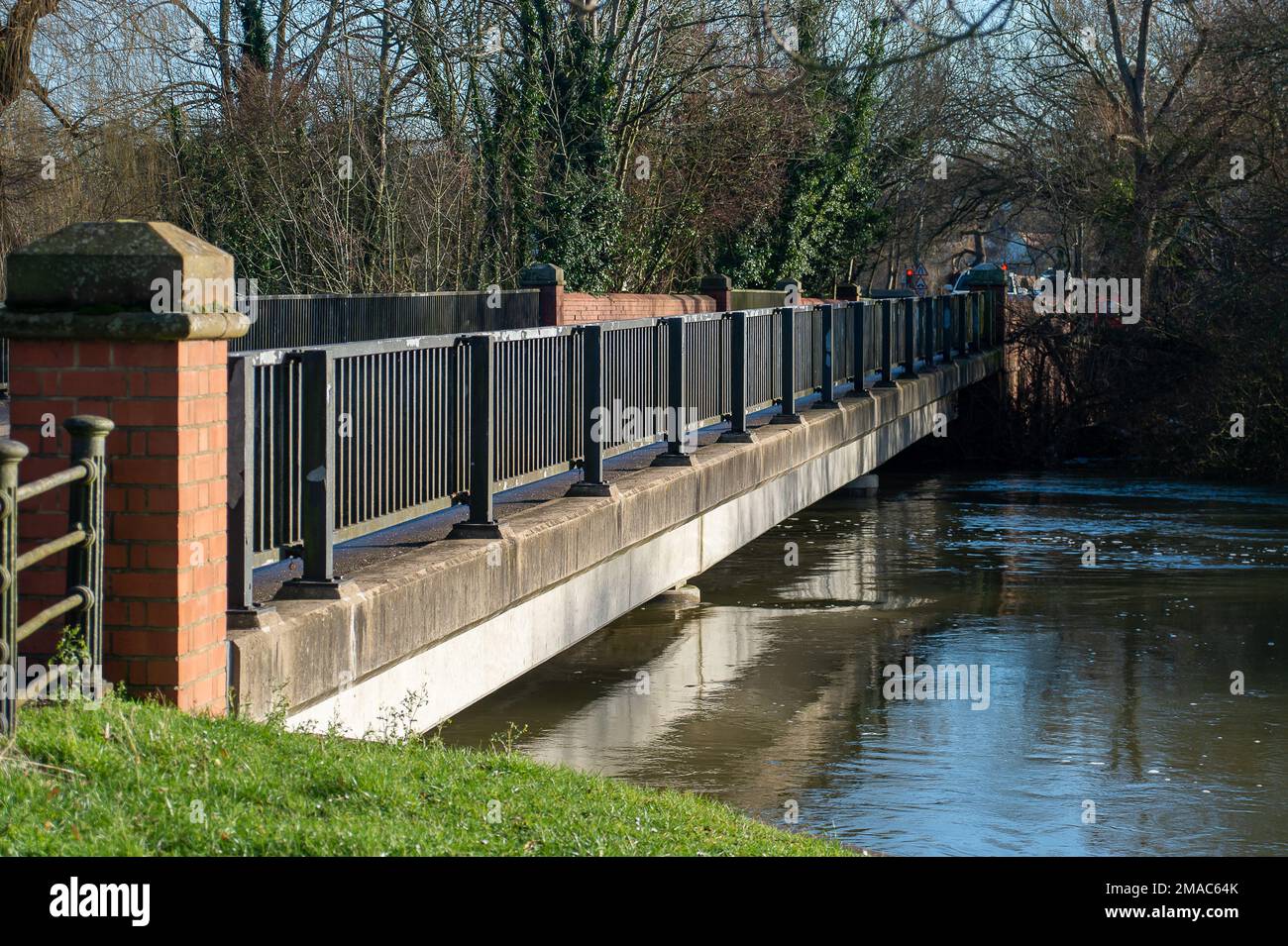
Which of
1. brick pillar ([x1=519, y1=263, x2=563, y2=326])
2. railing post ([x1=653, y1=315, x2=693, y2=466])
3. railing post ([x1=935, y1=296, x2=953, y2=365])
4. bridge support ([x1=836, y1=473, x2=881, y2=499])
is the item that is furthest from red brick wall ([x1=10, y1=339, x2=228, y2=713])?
railing post ([x1=935, y1=296, x2=953, y2=365])

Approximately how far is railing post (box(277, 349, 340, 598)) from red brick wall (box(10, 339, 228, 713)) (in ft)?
3.29

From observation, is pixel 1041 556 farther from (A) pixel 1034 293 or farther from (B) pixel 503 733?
(A) pixel 1034 293

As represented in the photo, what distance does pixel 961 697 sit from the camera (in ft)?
41.0

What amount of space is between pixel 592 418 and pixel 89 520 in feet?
16.5

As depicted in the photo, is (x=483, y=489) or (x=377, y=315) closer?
(x=483, y=489)

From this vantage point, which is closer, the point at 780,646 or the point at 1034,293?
the point at 780,646

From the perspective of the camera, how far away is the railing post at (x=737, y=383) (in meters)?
14.1

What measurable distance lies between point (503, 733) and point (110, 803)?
635 centimetres

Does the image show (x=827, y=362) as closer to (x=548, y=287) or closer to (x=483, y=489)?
(x=548, y=287)

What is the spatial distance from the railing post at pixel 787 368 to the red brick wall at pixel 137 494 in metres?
10.5

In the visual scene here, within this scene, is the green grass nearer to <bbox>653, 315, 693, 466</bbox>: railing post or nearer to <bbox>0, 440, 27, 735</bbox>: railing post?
<bbox>0, 440, 27, 735</bbox>: railing post

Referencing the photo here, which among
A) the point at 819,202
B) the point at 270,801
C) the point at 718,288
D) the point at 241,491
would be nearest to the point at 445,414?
the point at 241,491
